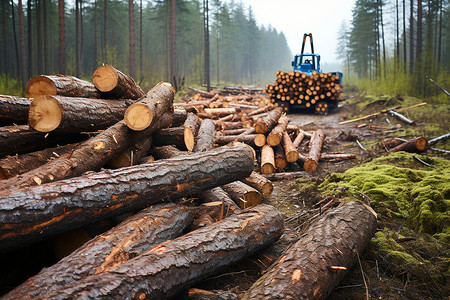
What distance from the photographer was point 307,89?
15414 millimetres

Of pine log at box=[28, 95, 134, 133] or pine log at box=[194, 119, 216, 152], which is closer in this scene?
pine log at box=[28, 95, 134, 133]

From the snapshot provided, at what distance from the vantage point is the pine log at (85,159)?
3.26 meters

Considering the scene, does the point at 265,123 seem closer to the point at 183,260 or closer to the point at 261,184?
the point at 261,184

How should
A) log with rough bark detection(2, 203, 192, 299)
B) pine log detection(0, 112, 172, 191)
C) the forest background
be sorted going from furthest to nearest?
the forest background
pine log detection(0, 112, 172, 191)
log with rough bark detection(2, 203, 192, 299)

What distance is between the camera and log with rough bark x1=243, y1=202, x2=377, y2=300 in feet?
8.21

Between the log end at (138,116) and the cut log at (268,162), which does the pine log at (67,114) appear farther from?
the cut log at (268,162)

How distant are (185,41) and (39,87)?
4022 centimetres

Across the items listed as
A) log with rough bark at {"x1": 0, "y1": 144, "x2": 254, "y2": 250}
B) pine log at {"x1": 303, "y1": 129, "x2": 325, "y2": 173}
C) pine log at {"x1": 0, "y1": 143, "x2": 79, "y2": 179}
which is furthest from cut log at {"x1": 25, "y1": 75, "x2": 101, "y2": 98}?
pine log at {"x1": 303, "y1": 129, "x2": 325, "y2": 173}

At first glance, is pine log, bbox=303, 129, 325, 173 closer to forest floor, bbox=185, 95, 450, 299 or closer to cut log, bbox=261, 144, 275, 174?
forest floor, bbox=185, 95, 450, 299

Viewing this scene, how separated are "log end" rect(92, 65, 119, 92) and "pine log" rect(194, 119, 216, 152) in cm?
196

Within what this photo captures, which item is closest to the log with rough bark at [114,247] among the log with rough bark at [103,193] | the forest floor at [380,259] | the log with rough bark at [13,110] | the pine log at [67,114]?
the log with rough bark at [103,193]

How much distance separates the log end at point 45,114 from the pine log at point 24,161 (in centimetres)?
38

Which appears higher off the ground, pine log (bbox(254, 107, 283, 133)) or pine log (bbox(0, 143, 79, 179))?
pine log (bbox(254, 107, 283, 133))

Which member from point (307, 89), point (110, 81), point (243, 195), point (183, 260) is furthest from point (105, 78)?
point (307, 89)
